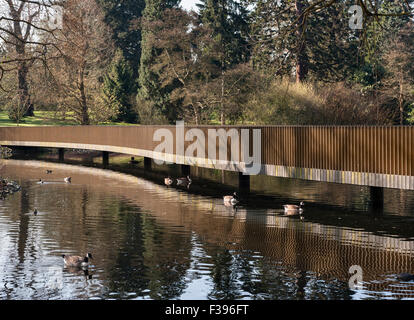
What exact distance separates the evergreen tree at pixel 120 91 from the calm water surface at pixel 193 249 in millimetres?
35653

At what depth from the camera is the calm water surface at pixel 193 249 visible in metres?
10.2

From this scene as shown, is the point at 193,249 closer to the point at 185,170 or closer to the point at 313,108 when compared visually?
the point at 185,170

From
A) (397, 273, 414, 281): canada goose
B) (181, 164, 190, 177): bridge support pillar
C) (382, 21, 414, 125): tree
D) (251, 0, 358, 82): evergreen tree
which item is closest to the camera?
(397, 273, 414, 281): canada goose

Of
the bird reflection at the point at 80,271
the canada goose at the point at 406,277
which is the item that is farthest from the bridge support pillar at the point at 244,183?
the canada goose at the point at 406,277

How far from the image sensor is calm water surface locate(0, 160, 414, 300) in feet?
33.4

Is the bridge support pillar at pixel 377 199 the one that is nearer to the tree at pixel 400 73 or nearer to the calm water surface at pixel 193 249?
the calm water surface at pixel 193 249

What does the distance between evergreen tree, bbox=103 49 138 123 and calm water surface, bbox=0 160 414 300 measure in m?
35.7

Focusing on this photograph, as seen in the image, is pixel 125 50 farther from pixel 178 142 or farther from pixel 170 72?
pixel 178 142

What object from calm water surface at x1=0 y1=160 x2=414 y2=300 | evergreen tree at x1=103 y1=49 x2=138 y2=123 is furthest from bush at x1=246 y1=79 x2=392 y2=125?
evergreen tree at x1=103 y1=49 x2=138 y2=123

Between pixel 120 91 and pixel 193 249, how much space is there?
149ft

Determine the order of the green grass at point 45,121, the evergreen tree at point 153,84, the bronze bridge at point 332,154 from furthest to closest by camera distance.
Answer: the green grass at point 45,121
the evergreen tree at point 153,84
the bronze bridge at point 332,154

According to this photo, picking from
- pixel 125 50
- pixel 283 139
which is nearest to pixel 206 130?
pixel 283 139

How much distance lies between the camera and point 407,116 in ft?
147

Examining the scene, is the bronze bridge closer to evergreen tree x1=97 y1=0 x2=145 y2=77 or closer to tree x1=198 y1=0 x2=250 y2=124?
tree x1=198 y1=0 x2=250 y2=124
